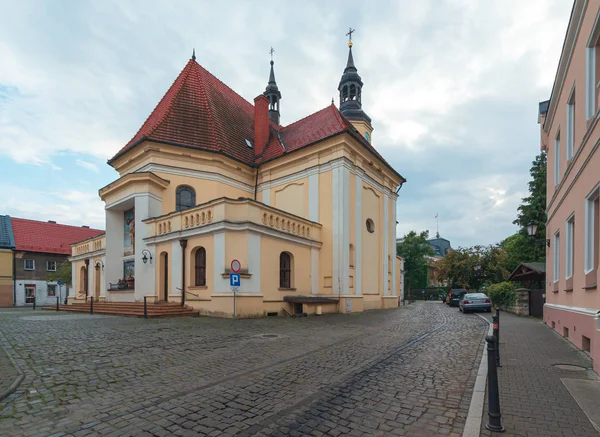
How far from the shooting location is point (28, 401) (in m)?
4.52

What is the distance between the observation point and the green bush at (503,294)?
21.4 m

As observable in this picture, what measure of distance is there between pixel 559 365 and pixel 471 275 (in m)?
33.3

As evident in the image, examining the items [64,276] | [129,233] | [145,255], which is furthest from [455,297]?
[64,276]

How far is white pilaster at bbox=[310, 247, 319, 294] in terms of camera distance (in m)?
19.9

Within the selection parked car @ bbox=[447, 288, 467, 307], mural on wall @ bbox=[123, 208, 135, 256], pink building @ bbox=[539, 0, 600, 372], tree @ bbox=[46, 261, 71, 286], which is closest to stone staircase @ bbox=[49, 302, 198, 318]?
mural on wall @ bbox=[123, 208, 135, 256]

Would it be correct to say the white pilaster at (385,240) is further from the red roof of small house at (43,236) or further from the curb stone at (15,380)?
the red roof of small house at (43,236)

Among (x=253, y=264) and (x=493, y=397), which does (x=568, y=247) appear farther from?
(x=253, y=264)

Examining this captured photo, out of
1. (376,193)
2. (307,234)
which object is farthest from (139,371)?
(376,193)

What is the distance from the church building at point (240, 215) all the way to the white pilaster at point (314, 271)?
6cm

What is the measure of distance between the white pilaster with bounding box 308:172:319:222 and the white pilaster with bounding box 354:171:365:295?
2.39 meters

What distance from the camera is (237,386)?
5246mm

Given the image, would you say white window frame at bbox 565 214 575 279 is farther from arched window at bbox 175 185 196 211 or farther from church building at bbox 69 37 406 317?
arched window at bbox 175 185 196 211

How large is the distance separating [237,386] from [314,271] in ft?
49.0

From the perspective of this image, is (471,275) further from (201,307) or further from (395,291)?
(201,307)
